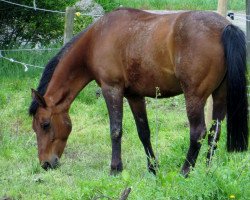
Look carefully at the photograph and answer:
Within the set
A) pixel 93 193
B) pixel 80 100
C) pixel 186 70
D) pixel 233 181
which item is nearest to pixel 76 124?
pixel 80 100

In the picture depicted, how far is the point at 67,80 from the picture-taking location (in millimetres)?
8500

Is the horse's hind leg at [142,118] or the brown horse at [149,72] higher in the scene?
the brown horse at [149,72]

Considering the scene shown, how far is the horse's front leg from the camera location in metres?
8.04

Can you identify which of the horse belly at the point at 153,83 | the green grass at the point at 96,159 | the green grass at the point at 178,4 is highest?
the horse belly at the point at 153,83

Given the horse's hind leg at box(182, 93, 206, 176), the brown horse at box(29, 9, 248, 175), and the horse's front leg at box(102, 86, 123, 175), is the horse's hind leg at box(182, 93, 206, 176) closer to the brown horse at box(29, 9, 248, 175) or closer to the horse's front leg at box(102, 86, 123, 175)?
the brown horse at box(29, 9, 248, 175)

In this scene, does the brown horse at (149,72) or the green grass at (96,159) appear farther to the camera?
the brown horse at (149,72)

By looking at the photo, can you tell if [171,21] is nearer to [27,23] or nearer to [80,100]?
[80,100]

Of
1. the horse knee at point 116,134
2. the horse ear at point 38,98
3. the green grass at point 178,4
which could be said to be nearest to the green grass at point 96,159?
the horse knee at point 116,134

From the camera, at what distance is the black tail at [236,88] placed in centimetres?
705

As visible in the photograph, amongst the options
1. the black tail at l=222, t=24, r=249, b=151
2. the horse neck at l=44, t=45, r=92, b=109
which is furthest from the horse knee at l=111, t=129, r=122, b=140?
the black tail at l=222, t=24, r=249, b=151

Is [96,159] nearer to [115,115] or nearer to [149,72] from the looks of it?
[115,115]

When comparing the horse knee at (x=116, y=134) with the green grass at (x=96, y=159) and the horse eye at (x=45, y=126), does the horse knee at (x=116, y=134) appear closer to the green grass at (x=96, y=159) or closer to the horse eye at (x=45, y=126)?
the green grass at (x=96, y=159)

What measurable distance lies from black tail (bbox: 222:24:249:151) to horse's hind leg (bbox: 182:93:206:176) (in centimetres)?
26

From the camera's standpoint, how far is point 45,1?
12.7 metres
